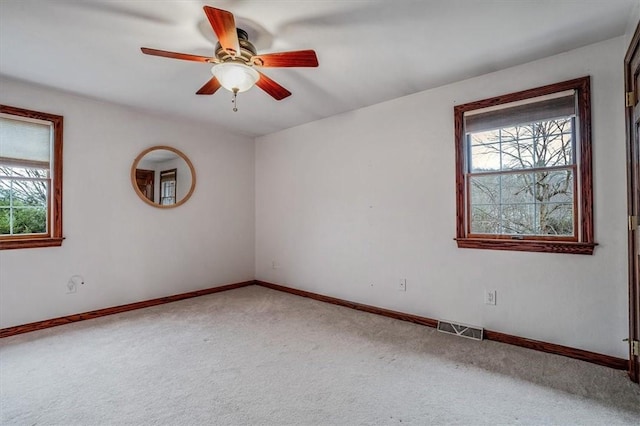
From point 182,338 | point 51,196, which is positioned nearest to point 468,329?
point 182,338

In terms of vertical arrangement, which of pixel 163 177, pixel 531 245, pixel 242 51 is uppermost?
pixel 242 51

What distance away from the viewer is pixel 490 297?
2801mm

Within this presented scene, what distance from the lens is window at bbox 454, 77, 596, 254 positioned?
2.40 meters

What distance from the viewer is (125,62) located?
2.56m

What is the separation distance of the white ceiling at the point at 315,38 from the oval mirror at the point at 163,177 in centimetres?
87

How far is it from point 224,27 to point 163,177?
2.75 meters

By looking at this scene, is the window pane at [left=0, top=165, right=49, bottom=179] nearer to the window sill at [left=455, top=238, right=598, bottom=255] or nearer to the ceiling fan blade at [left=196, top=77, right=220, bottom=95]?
the ceiling fan blade at [left=196, top=77, right=220, bottom=95]

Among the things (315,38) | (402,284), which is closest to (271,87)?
(315,38)


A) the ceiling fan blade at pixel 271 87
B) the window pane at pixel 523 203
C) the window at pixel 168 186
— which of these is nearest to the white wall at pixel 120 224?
the window at pixel 168 186

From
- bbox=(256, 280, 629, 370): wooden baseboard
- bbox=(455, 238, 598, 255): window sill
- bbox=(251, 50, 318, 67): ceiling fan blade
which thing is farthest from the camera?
bbox=(455, 238, 598, 255): window sill

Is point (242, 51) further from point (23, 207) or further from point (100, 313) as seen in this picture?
point (100, 313)

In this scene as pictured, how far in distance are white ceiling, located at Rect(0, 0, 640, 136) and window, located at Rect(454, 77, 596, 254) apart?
36cm

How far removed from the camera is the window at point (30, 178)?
2943 mm

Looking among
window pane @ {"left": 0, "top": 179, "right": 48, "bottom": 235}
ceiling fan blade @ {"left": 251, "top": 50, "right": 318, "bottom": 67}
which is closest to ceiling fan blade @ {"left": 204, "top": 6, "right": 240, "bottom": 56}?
ceiling fan blade @ {"left": 251, "top": 50, "right": 318, "bottom": 67}
